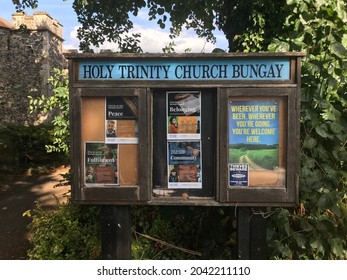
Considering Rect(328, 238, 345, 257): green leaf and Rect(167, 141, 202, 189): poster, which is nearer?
Rect(167, 141, 202, 189): poster

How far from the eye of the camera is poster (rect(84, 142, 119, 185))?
9.28ft

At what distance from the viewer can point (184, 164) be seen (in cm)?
283

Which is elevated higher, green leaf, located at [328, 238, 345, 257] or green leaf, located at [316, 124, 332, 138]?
green leaf, located at [316, 124, 332, 138]

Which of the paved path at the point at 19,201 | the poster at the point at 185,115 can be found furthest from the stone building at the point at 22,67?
the poster at the point at 185,115

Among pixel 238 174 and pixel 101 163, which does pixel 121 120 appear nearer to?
pixel 101 163

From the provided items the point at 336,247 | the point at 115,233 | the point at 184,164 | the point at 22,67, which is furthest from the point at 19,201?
the point at 22,67

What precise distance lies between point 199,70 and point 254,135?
645 millimetres

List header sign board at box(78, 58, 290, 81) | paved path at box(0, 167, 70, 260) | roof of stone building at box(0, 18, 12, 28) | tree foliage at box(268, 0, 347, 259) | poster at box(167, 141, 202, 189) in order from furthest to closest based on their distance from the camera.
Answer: roof of stone building at box(0, 18, 12, 28) < paved path at box(0, 167, 70, 260) < tree foliage at box(268, 0, 347, 259) < poster at box(167, 141, 202, 189) < header sign board at box(78, 58, 290, 81)

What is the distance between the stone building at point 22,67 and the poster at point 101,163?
14933 millimetres

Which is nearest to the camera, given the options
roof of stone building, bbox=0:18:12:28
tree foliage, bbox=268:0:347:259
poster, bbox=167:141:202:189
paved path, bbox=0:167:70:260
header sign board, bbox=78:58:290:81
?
header sign board, bbox=78:58:290:81

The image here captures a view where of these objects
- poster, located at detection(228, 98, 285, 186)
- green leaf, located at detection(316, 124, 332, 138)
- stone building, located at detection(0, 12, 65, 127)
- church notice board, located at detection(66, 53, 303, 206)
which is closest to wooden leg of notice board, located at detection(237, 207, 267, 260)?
church notice board, located at detection(66, 53, 303, 206)

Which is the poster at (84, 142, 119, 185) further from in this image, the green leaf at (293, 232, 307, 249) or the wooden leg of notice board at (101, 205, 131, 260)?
the green leaf at (293, 232, 307, 249)

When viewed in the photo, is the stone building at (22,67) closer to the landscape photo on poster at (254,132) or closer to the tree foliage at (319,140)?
the tree foliage at (319,140)
